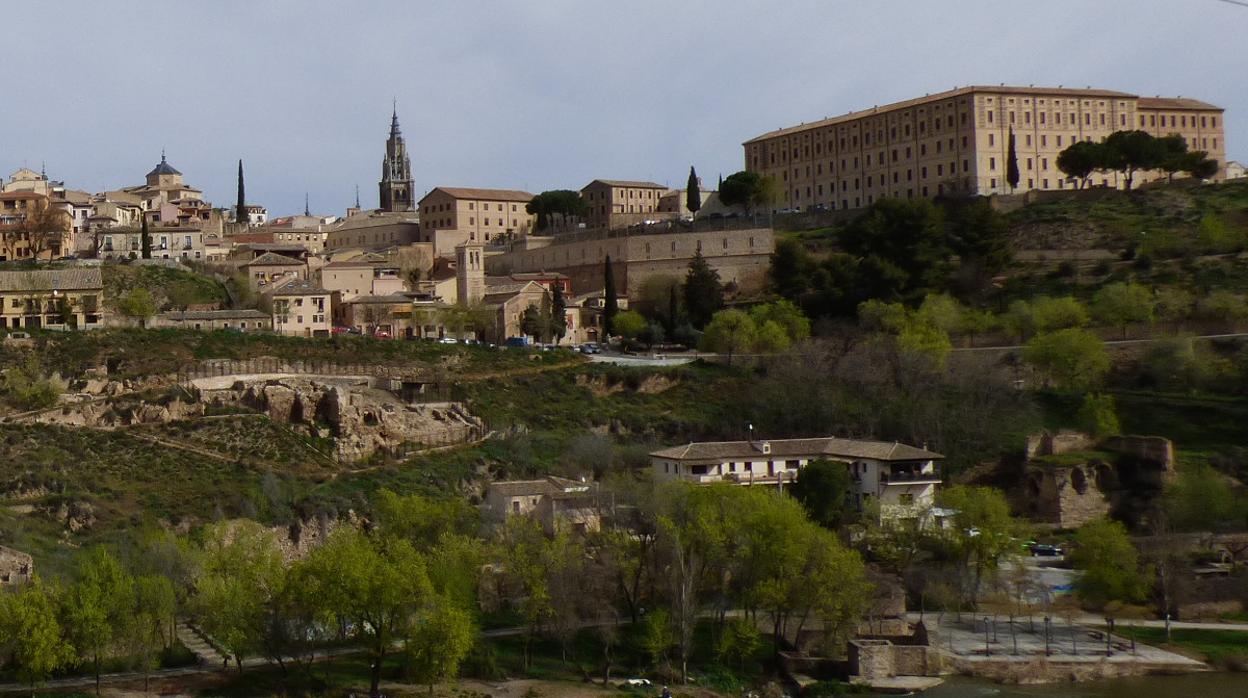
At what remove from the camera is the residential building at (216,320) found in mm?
59125

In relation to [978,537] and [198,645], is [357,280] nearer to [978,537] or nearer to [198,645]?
[198,645]

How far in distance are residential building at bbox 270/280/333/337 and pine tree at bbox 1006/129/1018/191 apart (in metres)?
35.3

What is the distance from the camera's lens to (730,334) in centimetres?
6175

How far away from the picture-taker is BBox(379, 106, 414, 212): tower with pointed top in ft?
401

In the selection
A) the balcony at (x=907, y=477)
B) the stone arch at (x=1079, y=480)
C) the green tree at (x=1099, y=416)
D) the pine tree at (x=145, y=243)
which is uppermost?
the pine tree at (x=145, y=243)

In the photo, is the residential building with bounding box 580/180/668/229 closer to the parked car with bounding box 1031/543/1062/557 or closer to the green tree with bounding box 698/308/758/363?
the green tree with bounding box 698/308/758/363

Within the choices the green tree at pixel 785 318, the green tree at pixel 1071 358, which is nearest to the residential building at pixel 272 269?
the green tree at pixel 785 318

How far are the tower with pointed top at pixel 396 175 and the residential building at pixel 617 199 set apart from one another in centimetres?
3134

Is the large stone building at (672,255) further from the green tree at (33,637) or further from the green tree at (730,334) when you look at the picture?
the green tree at (33,637)

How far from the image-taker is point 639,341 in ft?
218

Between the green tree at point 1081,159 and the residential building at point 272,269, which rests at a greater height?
the green tree at point 1081,159

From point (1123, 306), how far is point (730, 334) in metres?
15.0

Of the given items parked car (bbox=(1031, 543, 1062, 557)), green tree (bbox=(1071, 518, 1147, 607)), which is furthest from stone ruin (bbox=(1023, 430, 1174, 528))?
green tree (bbox=(1071, 518, 1147, 607))

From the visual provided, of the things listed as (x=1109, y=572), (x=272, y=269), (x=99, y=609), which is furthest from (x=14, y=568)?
(x=272, y=269)
